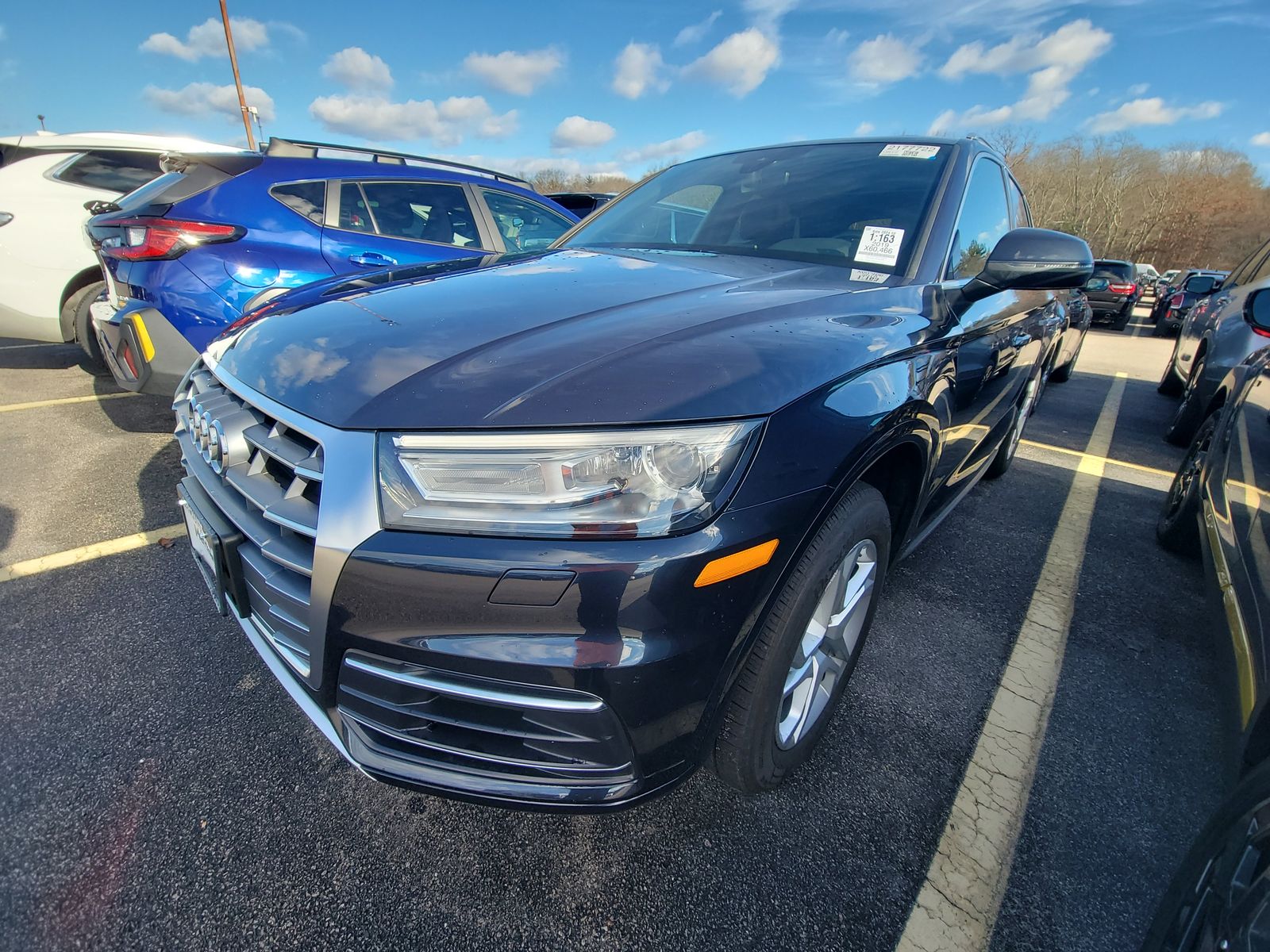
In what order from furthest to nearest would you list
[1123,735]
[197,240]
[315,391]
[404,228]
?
[404,228]
[197,240]
[1123,735]
[315,391]

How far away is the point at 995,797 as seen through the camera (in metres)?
1.71

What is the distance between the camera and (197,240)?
10.7 ft

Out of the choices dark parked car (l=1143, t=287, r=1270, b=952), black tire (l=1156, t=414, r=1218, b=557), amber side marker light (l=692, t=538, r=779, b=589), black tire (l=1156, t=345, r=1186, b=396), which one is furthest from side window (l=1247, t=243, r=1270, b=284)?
amber side marker light (l=692, t=538, r=779, b=589)

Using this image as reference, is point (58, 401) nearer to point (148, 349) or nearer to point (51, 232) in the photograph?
point (51, 232)

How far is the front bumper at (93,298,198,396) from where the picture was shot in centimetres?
308

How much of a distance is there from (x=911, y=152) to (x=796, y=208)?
50 cm

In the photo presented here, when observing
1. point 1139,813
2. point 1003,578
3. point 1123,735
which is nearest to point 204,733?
point 1139,813

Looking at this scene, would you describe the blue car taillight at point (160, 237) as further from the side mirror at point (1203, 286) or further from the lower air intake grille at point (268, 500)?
the side mirror at point (1203, 286)

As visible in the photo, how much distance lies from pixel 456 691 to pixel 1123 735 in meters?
2.06

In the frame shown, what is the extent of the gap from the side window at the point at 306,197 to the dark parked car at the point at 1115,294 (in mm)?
16398

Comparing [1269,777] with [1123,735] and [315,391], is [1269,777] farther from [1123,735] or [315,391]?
[315,391]

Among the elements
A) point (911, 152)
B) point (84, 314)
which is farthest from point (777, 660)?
point (84, 314)

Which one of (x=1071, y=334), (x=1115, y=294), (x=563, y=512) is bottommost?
(x=1115, y=294)

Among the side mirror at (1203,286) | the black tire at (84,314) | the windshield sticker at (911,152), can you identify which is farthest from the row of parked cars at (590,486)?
the black tire at (84,314)
